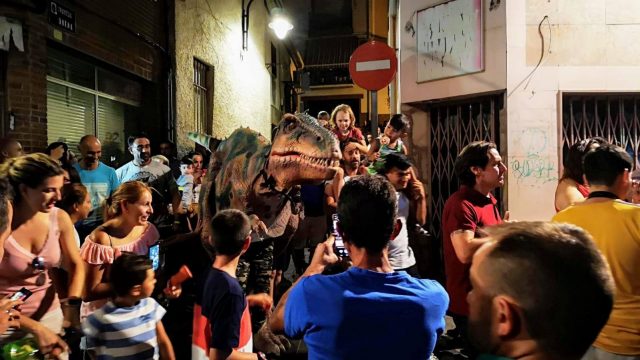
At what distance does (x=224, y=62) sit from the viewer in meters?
11.6

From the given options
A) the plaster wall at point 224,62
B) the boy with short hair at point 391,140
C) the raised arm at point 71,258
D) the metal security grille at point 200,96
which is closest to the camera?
the raised arm at point 71,258

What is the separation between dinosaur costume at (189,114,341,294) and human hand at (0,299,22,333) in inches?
61.3

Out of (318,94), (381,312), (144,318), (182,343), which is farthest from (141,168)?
(318,94)

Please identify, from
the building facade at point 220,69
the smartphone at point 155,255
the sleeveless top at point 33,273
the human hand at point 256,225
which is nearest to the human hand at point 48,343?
the sleeveless top at point 33,273

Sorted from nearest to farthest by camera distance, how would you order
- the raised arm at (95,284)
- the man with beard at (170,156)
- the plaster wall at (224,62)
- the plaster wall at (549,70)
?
the raised arm at (95,284) < the plaster wall at (549,70) < the man with beard at (170,156) < the plaster wall at (224,62)

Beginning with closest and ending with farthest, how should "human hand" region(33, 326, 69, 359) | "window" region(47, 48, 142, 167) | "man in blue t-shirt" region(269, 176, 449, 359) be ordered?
"man in blue t-shirt" region(269, 176, 449, 359)
"human hand" region(33, 326, 69, 359)
"window" region(47, 48, 142, 167)

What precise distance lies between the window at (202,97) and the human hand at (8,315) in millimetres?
8173

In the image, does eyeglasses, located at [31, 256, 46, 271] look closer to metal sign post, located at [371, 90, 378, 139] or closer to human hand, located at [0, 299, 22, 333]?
human hand, located at [0, 299, 22, 333]

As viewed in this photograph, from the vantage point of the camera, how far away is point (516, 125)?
18.6ft

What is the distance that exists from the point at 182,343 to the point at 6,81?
3.78m

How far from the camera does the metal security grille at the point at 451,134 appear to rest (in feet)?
20.0

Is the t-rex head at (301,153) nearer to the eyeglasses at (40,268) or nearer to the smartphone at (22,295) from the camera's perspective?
the eyeglasses at (40,268)

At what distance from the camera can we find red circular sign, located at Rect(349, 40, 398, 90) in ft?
17.8

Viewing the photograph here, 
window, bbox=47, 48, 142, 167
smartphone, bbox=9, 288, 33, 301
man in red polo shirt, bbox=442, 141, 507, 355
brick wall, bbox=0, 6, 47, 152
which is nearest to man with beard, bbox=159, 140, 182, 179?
window, bbox=47, 48, 142, 167
